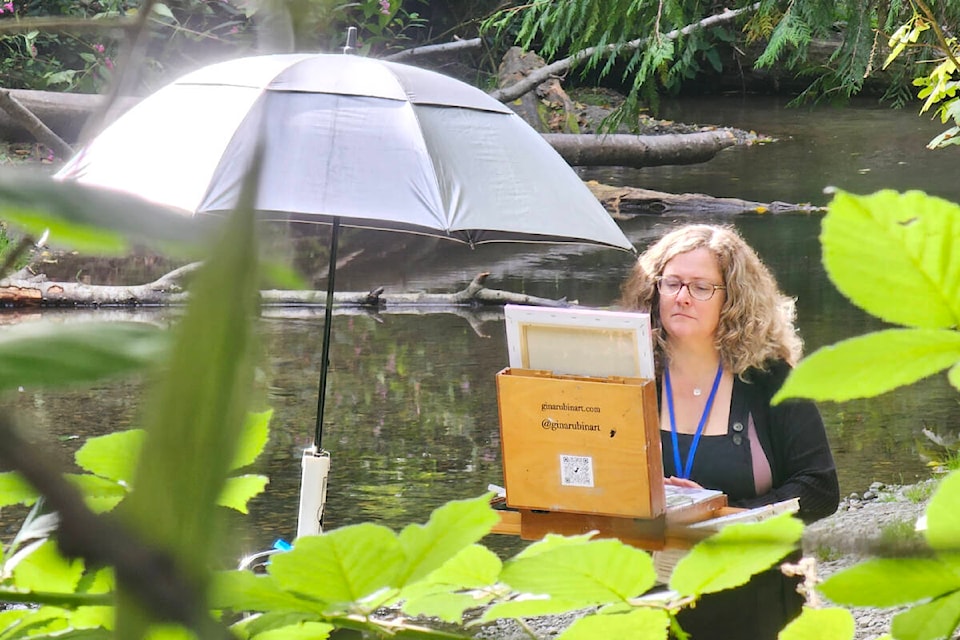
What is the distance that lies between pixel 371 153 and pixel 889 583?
316cm

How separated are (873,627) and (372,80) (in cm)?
204

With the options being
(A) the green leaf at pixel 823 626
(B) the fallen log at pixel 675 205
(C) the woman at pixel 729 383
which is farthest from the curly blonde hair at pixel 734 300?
(B) the fallen log at pixel 675 205

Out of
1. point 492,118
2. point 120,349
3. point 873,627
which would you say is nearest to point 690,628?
point 873,627

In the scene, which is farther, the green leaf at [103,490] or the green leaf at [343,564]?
the green leaf at [103,490]

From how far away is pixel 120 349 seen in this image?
21 cm

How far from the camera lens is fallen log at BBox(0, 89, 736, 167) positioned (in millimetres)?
9586

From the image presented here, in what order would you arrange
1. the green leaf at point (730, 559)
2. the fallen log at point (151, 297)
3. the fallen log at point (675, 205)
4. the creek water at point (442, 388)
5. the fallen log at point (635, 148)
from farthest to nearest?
the fallen log at point (635, 148), the fallen log at point (675, 205), the fallen log at point (151, 297), the creek water at point (442, 388), the green leaf at point (730, 559)

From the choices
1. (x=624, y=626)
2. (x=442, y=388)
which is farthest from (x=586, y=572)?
(x=442, y=388)

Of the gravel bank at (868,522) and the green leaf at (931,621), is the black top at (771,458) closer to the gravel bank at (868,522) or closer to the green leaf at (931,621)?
the gravel bank at (868,522)

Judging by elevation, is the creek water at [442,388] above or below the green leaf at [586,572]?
below

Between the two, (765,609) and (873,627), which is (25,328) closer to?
(765,609)

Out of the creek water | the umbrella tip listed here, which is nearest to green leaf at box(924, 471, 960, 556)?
the creek water

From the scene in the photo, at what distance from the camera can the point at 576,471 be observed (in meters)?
2.27

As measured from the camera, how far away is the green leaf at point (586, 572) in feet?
1.28
